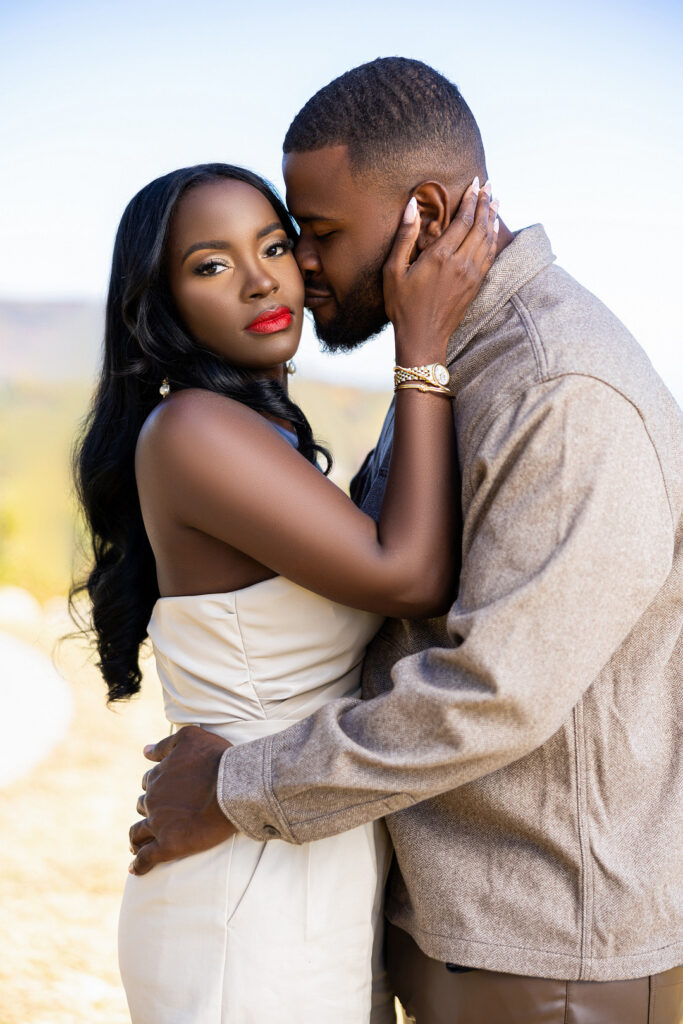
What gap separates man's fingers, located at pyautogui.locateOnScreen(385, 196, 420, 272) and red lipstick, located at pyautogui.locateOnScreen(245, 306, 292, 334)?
0.96ft

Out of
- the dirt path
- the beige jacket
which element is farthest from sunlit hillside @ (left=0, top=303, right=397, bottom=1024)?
the beige jacket

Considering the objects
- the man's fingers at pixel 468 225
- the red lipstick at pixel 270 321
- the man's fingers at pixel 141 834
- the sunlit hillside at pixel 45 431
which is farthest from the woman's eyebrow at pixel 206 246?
the sunlit hillside at pixel 45 431

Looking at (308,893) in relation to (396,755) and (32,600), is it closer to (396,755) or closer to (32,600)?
(396,755)

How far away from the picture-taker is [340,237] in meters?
2.07

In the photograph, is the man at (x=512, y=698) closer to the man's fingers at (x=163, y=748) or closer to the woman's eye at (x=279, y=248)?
the man's fingers at (x=163, y=748)

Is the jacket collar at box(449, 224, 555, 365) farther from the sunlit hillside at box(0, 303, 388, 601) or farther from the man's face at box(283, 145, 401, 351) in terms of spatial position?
the sunlit hillside at box(0, 303, 388, 601)

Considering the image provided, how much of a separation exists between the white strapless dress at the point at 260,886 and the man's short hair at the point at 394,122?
850mm

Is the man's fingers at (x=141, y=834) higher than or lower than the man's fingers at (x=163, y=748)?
lower

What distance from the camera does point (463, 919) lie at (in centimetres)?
176

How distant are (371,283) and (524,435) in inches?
23.9

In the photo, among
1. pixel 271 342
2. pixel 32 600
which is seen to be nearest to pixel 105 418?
pixel 271 342

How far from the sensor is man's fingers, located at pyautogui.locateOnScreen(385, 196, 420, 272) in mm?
1935

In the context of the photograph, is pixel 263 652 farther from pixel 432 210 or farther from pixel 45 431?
pixel 45 431

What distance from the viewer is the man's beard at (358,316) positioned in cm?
206
